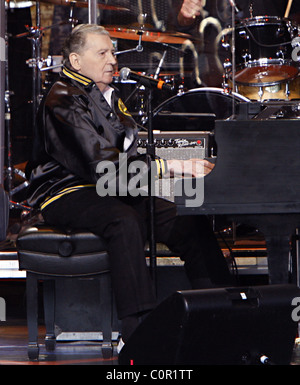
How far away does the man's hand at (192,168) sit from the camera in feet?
8.48

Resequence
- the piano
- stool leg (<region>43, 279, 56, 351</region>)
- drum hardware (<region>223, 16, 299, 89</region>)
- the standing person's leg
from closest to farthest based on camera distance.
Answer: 1. the piano
2. the standing person's leg
3. stool leg (<region>43, 279, 56, 351</region>)
4. drum hardware (<region>223, 16, 299, 89</region>)

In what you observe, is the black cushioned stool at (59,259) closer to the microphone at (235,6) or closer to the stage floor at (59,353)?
the stage floor at (59,353)

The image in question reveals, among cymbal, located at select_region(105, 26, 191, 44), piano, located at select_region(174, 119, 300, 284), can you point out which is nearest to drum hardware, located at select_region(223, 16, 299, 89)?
cymbal, located at select_region(105, 26, 191, 44)

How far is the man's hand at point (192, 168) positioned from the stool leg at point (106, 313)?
0.60 metres

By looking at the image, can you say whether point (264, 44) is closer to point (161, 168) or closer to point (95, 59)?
point (95, 59)

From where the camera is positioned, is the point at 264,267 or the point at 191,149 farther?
the point at 191,149

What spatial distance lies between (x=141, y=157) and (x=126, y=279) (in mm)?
523

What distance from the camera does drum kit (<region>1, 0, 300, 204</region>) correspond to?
14.6ft

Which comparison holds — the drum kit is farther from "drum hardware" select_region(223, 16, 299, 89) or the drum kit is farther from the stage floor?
the stage floor

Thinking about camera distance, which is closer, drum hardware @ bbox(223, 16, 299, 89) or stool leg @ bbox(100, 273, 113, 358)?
stool leg @ bbox(100, 273, 113, 358)

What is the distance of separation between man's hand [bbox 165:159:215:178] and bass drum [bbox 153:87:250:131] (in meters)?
1.33

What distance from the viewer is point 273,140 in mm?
2482
